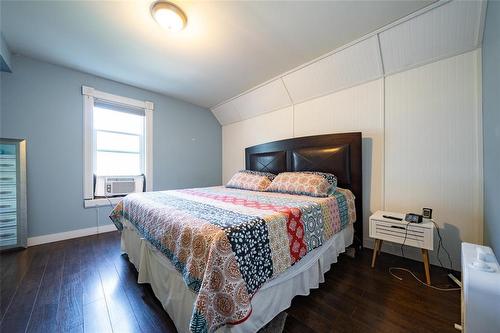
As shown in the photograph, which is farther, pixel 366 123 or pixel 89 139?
pixel 89 139

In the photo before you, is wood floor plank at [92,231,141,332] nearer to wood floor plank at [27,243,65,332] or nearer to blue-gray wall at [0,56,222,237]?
wood floor plank at [27,243,65,332]

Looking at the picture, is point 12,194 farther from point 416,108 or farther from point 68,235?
point 416,108

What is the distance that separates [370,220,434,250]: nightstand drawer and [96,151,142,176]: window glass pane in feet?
12.5

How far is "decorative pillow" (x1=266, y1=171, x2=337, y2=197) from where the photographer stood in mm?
2133

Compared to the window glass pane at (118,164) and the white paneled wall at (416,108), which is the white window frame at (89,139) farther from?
the white paneled wall at (416,108)

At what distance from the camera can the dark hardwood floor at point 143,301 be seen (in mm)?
1243

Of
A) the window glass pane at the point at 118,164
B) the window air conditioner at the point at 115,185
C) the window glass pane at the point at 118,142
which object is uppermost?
the window glass pane at the point at 118,142

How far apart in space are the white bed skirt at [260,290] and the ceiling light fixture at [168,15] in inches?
80.7

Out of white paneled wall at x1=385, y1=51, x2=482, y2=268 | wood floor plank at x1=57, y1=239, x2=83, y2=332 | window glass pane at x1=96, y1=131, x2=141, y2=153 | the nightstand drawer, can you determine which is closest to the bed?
the nightstand drawer

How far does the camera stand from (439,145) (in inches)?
78.1

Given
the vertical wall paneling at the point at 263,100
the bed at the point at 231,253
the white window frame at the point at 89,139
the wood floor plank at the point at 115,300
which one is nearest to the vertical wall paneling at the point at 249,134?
the vertical wall paneling at the point at 263,100

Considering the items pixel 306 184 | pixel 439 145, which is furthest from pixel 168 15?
pixel 439 145

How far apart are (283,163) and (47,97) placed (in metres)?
3.63

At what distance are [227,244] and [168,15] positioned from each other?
2.06 meters
